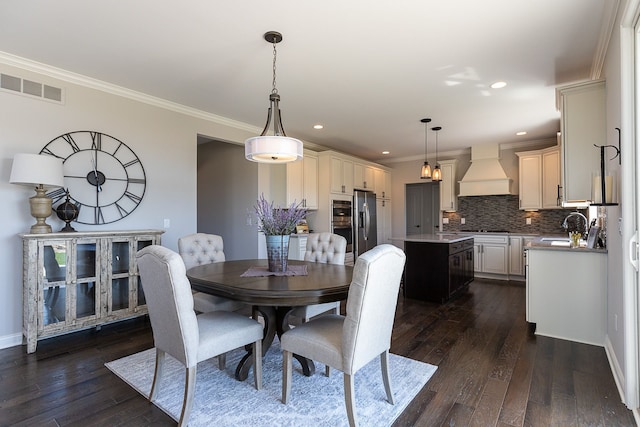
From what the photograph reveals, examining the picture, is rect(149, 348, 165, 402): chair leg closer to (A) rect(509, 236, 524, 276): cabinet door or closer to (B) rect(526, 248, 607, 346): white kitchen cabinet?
(B) rect(526, 248, 607, 346): white kitchen cabinet

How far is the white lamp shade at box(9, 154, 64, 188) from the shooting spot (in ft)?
8.54

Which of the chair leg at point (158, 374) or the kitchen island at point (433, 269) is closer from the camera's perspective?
the chair leg at point (158, 374)

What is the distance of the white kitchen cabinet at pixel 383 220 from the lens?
696 centimetres

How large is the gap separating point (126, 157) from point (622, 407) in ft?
15.1

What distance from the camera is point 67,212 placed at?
2953 mm

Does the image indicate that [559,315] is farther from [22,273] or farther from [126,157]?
[22,273]

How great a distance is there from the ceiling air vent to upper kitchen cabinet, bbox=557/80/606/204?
15.5 feet

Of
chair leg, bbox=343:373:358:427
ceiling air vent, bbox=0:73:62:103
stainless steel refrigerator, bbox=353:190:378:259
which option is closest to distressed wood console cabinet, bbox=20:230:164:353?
ceiling air vent, bbox=0:73:62:103

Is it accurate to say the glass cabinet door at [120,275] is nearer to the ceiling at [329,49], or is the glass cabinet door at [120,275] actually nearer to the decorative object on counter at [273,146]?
the ceiling at [329,49]

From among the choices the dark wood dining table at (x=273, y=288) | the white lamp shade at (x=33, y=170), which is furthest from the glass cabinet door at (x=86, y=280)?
the dark wood dining table at (x=273, y=288)

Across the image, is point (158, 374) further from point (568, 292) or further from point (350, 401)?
point (568, 292)

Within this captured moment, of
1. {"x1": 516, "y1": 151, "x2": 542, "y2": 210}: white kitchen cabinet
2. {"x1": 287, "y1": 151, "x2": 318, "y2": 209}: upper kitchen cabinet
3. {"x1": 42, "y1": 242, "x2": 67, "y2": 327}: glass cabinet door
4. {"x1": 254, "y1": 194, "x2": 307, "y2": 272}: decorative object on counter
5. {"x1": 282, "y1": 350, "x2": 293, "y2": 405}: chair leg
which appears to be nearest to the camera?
{"x1": 282, "y1": 350, "x2": 293, "y2": 405}: chair leg

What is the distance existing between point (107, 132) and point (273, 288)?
2.79m

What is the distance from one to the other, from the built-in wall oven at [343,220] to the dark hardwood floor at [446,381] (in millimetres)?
2515
